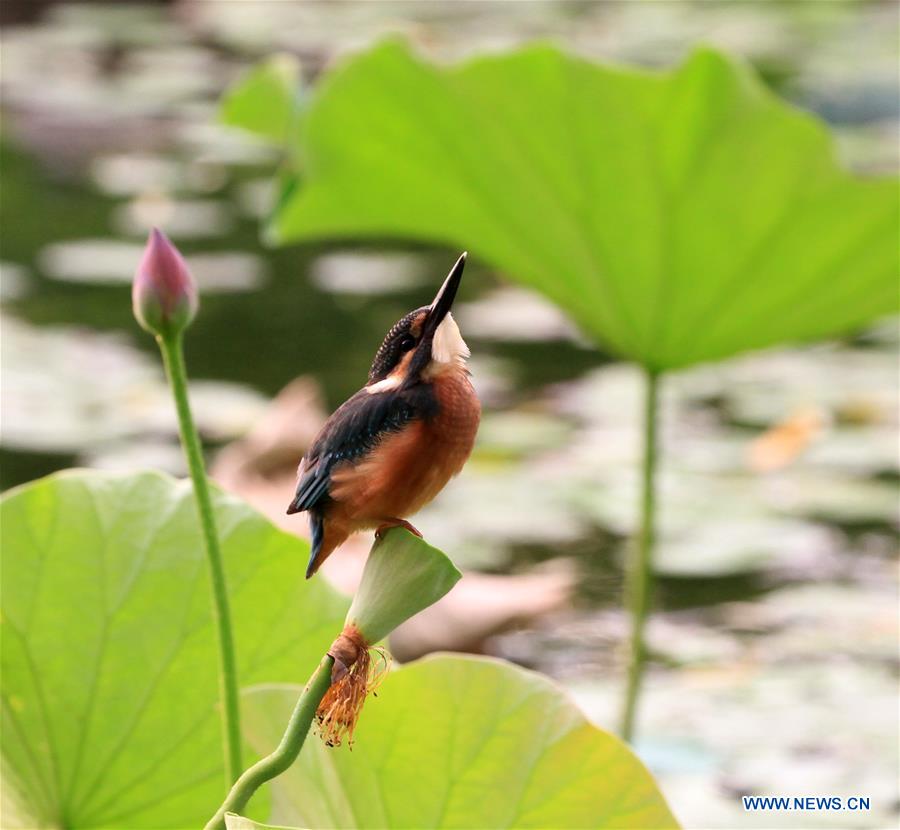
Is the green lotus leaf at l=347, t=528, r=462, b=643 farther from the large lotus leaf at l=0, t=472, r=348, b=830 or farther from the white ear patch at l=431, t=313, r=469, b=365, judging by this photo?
the large lotus leaf at l=0, t=472, r=348, b=830

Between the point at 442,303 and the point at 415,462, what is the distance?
5 cm

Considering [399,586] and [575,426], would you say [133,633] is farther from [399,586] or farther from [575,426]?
[575,426]

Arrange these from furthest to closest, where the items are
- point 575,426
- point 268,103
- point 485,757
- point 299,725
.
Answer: point 575,426 < point 268,103 < point 485,757 < point 299,725


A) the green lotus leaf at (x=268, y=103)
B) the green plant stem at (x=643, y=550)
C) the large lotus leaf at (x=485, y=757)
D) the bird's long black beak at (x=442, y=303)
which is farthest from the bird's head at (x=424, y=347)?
the green lotus leaf at (x=268, y=103)

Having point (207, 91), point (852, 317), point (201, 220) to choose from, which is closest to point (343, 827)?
point (852, 317)

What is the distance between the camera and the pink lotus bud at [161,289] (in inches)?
19.8

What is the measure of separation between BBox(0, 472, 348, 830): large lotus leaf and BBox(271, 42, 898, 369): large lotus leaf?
48 cm

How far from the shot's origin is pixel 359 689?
0.44 meters

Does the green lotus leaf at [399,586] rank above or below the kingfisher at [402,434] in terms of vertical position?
below

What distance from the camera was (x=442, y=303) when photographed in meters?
0.42

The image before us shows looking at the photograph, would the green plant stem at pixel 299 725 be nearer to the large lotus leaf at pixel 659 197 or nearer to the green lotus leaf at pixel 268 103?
the large lotus leaf at pixel 659 197

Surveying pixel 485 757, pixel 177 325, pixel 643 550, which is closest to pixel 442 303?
pixel 177 325

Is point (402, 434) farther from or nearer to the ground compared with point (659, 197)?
nearer to the ground

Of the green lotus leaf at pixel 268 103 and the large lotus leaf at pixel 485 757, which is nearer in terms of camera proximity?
the large lotus leaf at pixel 485 757
